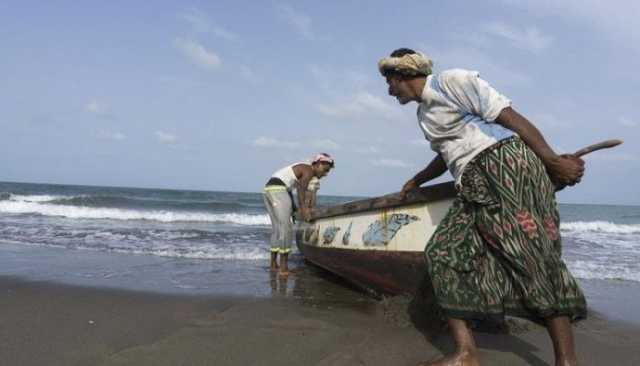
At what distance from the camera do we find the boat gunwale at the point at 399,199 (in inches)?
126

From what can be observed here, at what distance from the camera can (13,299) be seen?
386 cm

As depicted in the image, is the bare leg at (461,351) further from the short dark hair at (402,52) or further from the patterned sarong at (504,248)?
the short dark hair at (402,52)

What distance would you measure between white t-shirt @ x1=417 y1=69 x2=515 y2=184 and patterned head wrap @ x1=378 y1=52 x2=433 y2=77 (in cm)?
7

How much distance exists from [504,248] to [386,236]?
1.59 m

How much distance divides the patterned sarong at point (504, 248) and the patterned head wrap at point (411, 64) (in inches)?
22.0

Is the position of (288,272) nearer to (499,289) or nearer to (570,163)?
(499,289)

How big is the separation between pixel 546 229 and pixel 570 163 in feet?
1.10

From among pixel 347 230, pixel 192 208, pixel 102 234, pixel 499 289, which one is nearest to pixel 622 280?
pixel 347 230

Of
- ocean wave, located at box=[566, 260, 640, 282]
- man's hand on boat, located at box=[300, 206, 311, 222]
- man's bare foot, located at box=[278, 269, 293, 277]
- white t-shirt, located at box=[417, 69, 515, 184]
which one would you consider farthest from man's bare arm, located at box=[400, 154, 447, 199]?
ocean wave, located at box=[566, 260, 640, 282]

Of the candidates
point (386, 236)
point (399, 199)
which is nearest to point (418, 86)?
point (399, 199)

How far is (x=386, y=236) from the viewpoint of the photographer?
381 cm

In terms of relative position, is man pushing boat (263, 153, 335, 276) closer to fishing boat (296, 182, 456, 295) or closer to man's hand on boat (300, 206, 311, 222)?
man's hand on boat (300, 206, 311, 222)

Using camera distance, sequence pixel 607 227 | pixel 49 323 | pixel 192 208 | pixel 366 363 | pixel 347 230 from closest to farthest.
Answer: pixel 366 363 < pixel 49 323 < pixel 347 230 < pixel 607 227 < pixel 192 208

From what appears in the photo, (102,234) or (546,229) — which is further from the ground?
(546,229)
